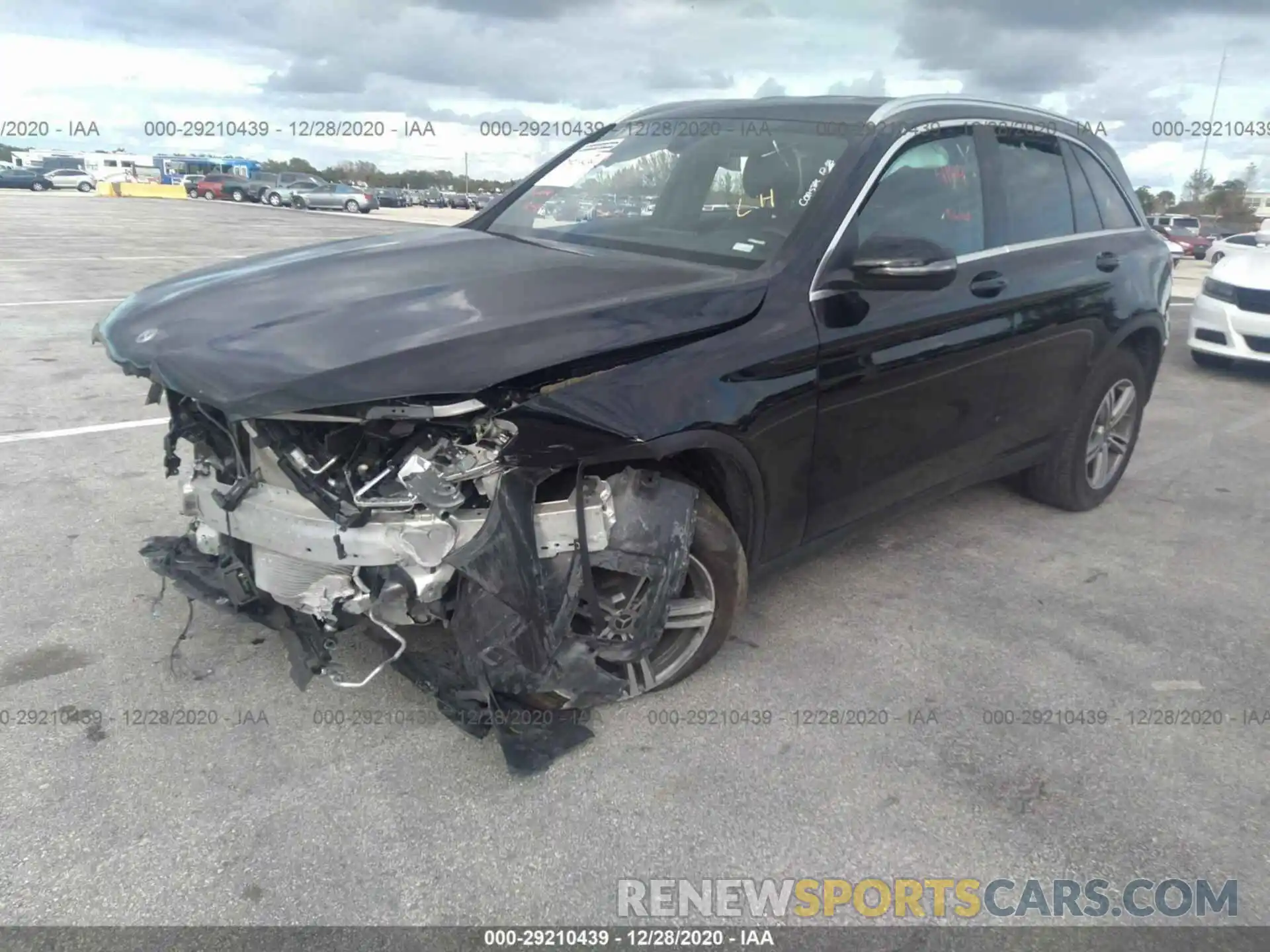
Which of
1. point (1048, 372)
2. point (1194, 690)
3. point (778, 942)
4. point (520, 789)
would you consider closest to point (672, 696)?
point (520, 789)

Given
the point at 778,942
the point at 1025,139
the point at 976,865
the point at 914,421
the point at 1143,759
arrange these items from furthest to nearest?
the point at 1025,139 → the point at 914,421 → the point at 1143,759 → the point at 976,865 → the point at 778,942

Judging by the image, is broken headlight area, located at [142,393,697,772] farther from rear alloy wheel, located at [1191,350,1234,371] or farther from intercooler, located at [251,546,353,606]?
rear alloy wheel, located at [1191,350,1234,371]

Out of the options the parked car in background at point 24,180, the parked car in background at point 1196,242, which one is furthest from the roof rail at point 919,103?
the parked car in background at point 24,180

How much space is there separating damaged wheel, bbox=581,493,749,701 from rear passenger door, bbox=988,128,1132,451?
167cm

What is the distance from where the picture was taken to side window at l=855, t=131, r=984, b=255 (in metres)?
3.29

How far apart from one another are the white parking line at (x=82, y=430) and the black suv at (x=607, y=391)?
2.77 meters

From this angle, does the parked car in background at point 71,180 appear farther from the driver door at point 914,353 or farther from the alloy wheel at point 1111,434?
the driver door at point 914,353

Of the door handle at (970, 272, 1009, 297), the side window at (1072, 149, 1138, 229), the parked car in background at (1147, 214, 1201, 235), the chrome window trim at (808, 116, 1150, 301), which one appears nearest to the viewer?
the chrome window trim at (808, 116, 1150, 301)

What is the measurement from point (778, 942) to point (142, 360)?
226 centimetres

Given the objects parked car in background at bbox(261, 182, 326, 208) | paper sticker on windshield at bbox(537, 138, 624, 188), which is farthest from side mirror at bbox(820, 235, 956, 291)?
parked car in background at bbox(261, 182, 326, 208)

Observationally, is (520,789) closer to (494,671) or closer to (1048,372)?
(494,671)

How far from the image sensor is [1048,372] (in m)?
4.09

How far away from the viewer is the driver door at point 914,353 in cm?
311

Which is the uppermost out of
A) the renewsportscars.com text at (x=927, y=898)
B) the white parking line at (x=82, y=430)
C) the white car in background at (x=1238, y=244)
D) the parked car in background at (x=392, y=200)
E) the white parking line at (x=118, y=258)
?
the parked car in background at (x=392, y=200)
